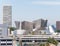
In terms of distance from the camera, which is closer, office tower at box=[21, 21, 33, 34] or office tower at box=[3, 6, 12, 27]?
office tower at box=[3, 6, 12, 27]

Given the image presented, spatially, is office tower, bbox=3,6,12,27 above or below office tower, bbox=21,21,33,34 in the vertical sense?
above

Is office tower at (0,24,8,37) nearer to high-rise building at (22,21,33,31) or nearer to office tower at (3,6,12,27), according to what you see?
office tower at (3,6,12,27)

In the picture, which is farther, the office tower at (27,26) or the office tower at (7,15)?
the office tower at (27,26)

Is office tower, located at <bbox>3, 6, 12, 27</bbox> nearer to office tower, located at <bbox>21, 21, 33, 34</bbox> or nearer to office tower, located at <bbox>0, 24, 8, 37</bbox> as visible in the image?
office tower, located at <bbox>0, 24, 8, 37</bbox>

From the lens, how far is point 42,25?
13.1ft

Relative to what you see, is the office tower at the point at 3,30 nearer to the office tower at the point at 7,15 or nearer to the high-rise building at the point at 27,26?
the office tower at the point at 7,15

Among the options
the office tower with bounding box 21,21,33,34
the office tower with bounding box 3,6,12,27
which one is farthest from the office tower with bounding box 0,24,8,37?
the office tower with bounding box 21,21,33,34

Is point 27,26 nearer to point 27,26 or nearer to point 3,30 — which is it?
point 27,26

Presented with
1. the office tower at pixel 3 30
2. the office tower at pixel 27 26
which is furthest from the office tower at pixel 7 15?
the office tower at pixel 27 26

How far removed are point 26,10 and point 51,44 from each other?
76 centimetres

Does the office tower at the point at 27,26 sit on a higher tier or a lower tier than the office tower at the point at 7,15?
lower

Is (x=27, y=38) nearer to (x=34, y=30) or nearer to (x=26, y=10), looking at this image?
(x=34, y=30)

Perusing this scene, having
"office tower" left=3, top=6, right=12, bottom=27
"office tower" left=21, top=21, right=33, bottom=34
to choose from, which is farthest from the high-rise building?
"office tower" left=3, top=6, right=12, bottom=27

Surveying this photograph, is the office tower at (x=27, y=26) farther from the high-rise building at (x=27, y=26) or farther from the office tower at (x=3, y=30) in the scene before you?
the office tower at (x=3, y=30)
